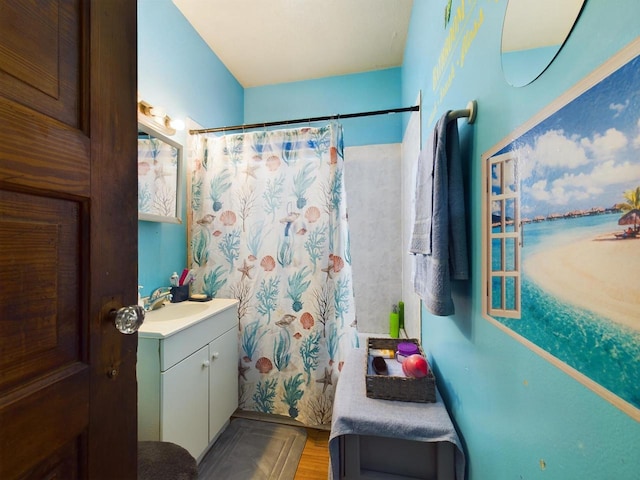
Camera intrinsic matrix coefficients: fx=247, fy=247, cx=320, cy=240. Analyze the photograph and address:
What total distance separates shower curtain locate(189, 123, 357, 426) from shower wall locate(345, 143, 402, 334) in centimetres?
63

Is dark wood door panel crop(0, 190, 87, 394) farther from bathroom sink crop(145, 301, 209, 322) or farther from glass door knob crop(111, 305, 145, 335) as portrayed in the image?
bathroom sink crop(145, 301, 209, 322)

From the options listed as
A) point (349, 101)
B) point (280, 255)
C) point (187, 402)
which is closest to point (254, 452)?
point (187, 402)

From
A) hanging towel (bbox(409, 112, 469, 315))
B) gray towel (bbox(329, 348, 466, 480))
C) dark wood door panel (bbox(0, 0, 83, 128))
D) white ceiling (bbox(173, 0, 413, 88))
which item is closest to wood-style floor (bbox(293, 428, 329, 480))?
gray towel (bbox(329, 348, 466, 480))

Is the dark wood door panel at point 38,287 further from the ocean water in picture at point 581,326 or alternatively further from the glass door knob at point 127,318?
the ocean water in picture at point 581,326

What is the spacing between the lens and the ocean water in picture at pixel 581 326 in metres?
0.28

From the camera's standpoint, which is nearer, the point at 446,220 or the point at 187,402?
the point at 446,220

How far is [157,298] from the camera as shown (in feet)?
4.69

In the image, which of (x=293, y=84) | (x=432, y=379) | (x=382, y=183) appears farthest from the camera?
(x=293, y=84)

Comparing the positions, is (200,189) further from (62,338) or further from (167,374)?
(62,338)

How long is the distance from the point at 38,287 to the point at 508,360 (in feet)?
2.89

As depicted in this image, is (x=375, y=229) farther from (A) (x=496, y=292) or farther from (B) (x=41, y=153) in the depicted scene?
(B) (x=41, y=153)

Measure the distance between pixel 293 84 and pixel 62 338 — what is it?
2.54 meters

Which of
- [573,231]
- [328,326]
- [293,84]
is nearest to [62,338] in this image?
[573,231]

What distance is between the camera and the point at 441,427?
810mm
